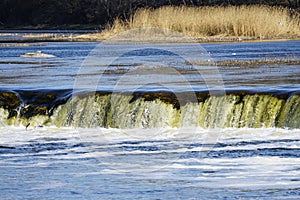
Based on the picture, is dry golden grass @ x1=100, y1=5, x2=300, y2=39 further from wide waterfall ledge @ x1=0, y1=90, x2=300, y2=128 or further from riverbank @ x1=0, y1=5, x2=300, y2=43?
wide waterfall ledge @ x1=0, y1=90, x2=300, y2=128

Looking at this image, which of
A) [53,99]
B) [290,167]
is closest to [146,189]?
[290,167]

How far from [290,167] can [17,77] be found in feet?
40.0

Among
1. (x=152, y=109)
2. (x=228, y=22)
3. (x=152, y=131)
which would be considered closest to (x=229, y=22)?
(x=228, y=22)

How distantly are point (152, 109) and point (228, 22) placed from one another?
2060 centimetres

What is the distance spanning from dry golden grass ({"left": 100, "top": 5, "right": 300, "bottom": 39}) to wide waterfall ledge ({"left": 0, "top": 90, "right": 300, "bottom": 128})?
719 inches

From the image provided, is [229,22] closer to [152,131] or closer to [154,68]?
[154,68]

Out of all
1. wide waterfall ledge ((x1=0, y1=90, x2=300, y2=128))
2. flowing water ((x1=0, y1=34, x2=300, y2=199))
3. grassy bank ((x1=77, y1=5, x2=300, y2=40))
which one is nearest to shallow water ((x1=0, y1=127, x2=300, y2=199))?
flowing water ((x1=0, y1=34, x2=300, y2=199))

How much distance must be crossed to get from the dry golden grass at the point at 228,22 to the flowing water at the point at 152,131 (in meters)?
10.1

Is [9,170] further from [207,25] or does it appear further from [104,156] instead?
[207,25]

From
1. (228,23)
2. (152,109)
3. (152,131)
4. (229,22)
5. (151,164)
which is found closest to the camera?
(151,164)

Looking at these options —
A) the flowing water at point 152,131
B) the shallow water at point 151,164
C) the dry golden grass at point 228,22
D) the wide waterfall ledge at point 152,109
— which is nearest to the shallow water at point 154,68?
the flowing water at point 152,131

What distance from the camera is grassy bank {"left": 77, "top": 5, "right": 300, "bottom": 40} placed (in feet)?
117

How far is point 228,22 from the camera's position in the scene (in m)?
37.2

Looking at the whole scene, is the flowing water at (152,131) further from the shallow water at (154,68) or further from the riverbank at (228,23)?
the riverbank at (228,23)
